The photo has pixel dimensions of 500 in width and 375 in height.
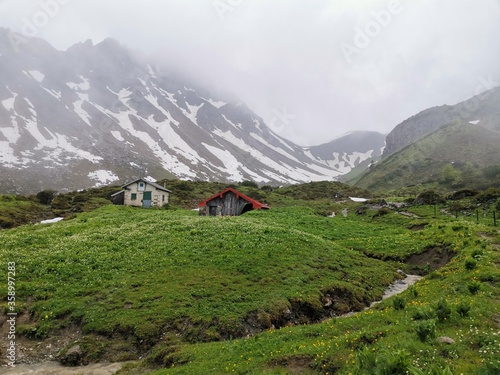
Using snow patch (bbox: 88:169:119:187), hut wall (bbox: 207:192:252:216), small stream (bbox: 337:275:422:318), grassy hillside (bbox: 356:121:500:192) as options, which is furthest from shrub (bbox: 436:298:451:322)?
snow patch (bbox: 88:169:119:187)

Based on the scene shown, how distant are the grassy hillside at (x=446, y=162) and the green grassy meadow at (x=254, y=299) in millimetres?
91518

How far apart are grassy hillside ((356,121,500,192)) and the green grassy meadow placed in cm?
9152

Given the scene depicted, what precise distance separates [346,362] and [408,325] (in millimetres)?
3333

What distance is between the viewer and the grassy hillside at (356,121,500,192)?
113875 millimetres

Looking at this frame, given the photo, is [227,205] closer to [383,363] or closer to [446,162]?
[383,363]

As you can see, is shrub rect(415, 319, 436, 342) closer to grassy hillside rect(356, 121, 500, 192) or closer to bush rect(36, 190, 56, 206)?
bush rect(36, 190, 56, 206)

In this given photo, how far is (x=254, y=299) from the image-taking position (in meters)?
19.7

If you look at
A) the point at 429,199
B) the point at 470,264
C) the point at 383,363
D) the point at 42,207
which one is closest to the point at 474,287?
the point at 470,264

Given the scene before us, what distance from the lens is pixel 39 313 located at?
1836cm

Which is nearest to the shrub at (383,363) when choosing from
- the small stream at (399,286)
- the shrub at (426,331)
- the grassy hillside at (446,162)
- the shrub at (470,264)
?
the shrub at (426,331)

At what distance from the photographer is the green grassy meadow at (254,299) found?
11.2 meters

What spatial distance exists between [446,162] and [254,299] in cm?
15424

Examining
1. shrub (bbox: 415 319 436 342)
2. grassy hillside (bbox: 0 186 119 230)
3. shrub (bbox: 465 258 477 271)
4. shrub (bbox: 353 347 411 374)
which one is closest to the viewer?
shrub (bbox: 353 347 411 374)

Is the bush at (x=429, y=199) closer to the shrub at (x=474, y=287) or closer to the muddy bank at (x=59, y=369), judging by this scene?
the shrub at (x=474, y=287)
